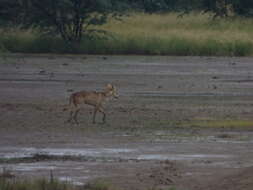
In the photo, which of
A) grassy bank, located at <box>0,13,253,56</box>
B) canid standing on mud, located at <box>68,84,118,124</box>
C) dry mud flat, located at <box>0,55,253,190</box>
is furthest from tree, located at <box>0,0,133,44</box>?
canid standing on mud, located at <box>68,84,118,124</box>

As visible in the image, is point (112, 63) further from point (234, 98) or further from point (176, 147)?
point (176, 147)

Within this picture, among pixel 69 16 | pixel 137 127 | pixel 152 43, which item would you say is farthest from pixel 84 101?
pixel 69 16

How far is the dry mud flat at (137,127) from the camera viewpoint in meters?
13.6

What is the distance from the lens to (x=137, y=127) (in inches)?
754

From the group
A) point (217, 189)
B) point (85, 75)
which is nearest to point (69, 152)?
point (217, 189)

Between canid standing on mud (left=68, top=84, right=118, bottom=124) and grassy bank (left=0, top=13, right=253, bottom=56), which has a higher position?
grassy bank (left=0, top=13, right=253, bottom=56)

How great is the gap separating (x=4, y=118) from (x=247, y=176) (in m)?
9.26

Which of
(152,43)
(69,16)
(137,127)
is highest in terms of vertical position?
(69,16)

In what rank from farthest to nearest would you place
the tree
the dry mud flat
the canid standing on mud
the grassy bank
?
the tree → the grassy bank → the canid standing on mud → the dry mud flat

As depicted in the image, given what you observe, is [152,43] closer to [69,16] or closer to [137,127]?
[69,16]

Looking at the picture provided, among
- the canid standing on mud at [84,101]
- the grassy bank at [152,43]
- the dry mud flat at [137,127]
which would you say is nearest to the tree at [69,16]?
the grassy bank at [152,43]

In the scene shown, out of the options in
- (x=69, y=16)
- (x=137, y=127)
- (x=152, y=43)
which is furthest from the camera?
(x=69, y=16)

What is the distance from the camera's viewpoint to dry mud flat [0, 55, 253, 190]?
13.6 meters

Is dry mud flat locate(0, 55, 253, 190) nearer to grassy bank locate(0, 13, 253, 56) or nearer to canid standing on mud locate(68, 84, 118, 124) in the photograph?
canid standing on mud locate(68, 84, 118, 124)
